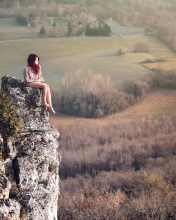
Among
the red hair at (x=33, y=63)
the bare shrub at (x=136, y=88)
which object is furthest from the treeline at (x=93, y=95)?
the red hair at (x=33, y=63)

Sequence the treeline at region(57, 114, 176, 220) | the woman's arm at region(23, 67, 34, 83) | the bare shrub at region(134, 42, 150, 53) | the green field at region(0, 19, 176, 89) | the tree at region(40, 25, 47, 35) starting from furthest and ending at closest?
1. the bare shrub at region(134, 42, 150, 53)
2. the tree at region(40, 25, 47, 35)
3. the green field at region(0, 19, 176, 89)
4. the treeline at region(57, 114, 176, 220)
5. the woman's arm at region(23, 67, 34, 83)

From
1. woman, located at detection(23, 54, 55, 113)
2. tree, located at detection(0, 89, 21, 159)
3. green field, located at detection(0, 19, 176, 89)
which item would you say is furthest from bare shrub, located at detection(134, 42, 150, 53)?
tree, located at detection(0, 89, 21, 159)

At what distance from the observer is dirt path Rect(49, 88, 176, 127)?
133 feet

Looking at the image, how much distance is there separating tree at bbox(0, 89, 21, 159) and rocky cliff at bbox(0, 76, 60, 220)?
16cm

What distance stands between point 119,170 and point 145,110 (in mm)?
11501

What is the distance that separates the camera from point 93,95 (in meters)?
45.1

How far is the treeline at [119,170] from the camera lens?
1962 centimetres

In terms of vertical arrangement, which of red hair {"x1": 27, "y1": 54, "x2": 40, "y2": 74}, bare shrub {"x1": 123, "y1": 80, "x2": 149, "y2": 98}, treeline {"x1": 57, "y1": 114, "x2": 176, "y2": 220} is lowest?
treeline {"x1": 57, "y1": 114, "x2": 176, "y2": 220}

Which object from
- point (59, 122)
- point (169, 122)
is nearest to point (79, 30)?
point (59, 122)

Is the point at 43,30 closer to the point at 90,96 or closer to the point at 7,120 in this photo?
the point at 90,96

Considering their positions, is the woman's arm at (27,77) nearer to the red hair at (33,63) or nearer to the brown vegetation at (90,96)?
the red hair at (33,63)

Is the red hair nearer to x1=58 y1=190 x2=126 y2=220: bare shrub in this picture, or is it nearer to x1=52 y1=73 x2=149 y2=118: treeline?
x1=58 y1=190 x2=126 y2=220: bare shrub

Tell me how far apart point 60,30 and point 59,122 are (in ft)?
53.7

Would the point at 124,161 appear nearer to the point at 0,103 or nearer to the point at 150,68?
the point at 150,68
